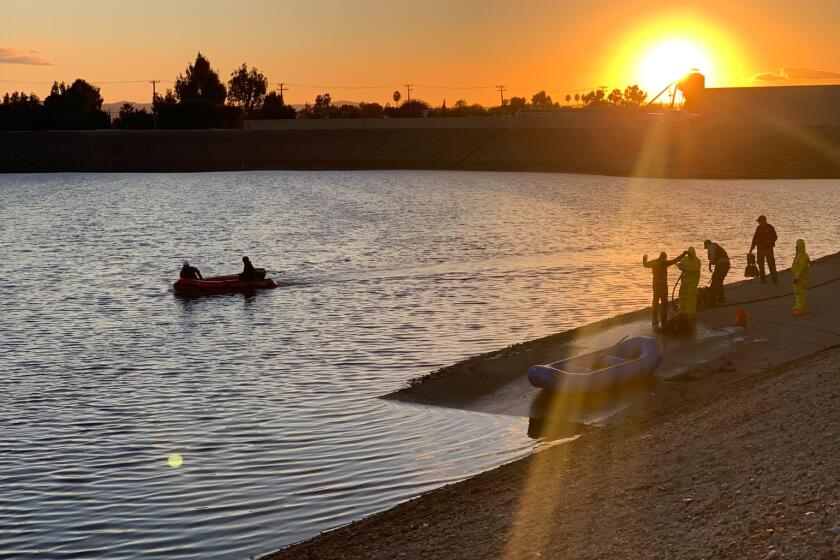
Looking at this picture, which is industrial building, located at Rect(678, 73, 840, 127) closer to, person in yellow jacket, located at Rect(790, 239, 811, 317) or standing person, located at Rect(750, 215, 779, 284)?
standing person, located at Rect(750, 215, 779, 284)

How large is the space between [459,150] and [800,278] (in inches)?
5547

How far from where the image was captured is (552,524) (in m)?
12.0

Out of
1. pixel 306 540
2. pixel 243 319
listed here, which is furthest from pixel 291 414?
pixel 243 319

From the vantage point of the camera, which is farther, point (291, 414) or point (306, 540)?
point (291, 414)

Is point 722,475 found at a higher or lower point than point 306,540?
higher

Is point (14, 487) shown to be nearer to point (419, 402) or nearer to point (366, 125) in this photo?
point (419, 402)

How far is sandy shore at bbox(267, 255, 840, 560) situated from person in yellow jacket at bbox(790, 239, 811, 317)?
3062 millimetres

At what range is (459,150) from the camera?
163 metres

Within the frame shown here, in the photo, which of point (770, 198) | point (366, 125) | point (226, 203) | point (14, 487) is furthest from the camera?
point (366, 125)

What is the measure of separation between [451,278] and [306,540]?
97.0ft

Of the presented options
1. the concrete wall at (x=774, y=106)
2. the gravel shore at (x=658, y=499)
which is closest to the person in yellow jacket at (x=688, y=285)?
the gravel shore at (x=658, y=499)

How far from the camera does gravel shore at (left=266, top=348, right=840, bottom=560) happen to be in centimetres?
1034

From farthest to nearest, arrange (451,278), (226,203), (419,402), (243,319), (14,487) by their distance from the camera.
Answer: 1. (226,203)
2. (451,278)
3. (243,319)
4. (419,402)
5. (14,487)

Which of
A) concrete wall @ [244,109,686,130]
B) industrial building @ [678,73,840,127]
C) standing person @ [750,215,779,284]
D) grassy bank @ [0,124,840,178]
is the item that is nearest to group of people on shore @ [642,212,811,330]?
standing person @ [750,215,779,284]
